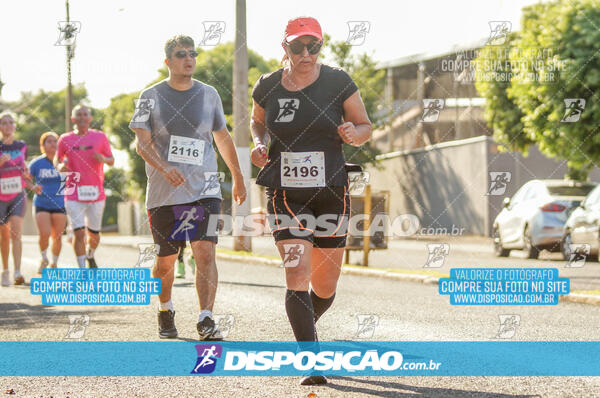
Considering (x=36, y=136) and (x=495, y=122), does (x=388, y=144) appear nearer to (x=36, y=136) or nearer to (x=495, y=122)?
(x=495, y=122)

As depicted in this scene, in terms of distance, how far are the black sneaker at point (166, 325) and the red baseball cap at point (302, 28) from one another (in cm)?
250

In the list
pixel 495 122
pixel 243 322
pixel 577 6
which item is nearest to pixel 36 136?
pixel 495 122

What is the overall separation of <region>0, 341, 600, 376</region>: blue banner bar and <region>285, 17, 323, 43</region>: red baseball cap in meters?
1.70

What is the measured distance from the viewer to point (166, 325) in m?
6.92

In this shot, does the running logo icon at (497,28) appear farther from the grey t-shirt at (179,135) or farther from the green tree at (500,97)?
the green tree at (500,97)

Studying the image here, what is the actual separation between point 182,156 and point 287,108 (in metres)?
1.63

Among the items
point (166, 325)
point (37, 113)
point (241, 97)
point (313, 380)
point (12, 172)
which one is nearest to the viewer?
point (313, 380)

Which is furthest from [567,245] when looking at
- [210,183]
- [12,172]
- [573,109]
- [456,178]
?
[456,178]

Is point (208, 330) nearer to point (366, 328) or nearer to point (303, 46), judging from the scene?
point (366, 328)

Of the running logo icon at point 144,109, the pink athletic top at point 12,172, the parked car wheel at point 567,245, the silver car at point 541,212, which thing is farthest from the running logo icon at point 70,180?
the silver car at point 541,212

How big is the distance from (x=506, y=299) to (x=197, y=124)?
4.80 m

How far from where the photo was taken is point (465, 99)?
35688 mm

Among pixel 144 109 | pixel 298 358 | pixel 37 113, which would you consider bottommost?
pixel 298 358

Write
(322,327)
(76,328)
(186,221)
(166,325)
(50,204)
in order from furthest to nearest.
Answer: (50,204) → (322,327) → (76,328) → (166,325) → (186,221)
